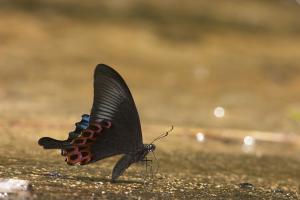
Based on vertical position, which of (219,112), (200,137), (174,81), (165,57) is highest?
(165,57)

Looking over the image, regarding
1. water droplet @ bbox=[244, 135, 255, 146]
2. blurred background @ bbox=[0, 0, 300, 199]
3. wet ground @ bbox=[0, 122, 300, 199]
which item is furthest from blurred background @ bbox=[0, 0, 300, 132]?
wet ground @ bbox=[0, 122, 300, 199]

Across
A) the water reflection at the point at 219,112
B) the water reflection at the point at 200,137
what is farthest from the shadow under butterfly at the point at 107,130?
the water reflection at the point at 219,112

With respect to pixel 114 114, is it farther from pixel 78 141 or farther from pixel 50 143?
pixel 50 143

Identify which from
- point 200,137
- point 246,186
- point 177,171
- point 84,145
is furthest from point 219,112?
point 84,145

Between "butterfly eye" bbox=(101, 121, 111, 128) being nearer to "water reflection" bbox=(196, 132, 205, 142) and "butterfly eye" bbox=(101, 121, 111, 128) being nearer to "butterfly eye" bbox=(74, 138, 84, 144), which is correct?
"butterfly eye" bbox=(74, 138, 84, 144)

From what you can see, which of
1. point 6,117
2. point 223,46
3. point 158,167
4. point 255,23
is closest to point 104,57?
point 223,46

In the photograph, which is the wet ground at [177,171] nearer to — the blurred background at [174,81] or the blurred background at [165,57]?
the blurred background at [174,81]
